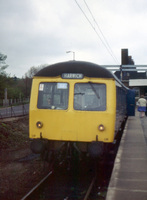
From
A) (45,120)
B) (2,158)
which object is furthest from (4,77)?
(45,120)

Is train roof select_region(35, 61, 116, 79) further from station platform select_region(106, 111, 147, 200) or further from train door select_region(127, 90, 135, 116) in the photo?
train door select_region(127, 90, 135, 116)

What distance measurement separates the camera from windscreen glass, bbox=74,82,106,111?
7.11 metres

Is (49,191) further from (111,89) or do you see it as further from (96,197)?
(111,89)

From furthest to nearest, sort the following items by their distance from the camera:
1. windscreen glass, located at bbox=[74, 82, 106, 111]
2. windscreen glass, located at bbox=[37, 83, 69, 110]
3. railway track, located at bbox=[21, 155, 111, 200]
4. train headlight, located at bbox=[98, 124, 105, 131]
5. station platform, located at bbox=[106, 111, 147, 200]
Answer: windscreen glass, located at bbox=[37, 83, 69, 110] → windscreen glass, located at bbox=[74, 82, 106, 111] → train headlight, located at bbox=[98, 124, 105, 131] → railway track, located at bbox=[21, 155, 111, 200] → station platform, located at bbox=[106, 111, 147, 200]

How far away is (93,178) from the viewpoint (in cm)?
736

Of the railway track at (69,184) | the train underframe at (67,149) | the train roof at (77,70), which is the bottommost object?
the railway track at (69,184)

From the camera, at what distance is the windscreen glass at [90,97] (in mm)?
7113

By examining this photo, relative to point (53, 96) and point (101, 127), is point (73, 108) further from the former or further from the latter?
point (101, 127)

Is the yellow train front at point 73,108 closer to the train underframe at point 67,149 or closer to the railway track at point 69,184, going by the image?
the train underframe at point 67,149

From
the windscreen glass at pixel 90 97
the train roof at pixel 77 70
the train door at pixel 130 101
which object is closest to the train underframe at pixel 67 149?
the windscreen glass at pixel 90 97

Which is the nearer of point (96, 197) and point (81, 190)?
point (96, 197)

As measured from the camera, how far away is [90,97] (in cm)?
715

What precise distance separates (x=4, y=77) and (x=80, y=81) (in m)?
46.0

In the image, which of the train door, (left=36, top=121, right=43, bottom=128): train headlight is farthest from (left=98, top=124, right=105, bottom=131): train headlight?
the train door
